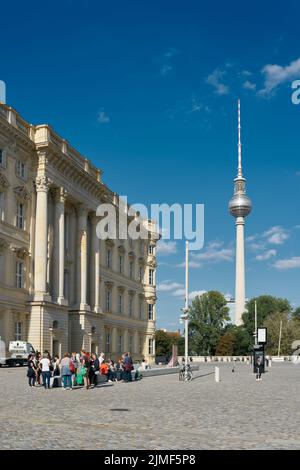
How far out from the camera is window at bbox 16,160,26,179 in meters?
50.6

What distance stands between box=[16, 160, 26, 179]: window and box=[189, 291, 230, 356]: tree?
63.4 m

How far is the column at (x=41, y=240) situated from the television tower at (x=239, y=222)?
8422cm

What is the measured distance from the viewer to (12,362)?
4416 centimetres

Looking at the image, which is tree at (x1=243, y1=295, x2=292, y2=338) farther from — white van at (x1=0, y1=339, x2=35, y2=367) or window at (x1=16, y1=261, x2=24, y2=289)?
white van at (x1=0, y1=339, x2=35, y2=367)

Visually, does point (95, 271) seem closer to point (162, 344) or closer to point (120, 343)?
point (120, 343)

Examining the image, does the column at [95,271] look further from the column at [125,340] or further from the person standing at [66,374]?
the person standing at [66,374]

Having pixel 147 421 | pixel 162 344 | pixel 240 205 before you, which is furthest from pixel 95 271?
pixel 240 205

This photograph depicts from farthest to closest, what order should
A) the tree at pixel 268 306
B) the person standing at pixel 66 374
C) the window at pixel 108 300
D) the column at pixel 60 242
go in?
1. the tree at pixel 268 306
2. the window at pixel 108 300
3. the column at pixel 60 242
4. the person standing at pixel 66 374

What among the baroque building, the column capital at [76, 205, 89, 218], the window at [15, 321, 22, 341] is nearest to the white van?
the baroque building

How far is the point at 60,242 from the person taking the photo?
54.0 meters

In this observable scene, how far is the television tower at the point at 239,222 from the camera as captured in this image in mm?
133562

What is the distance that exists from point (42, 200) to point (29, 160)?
3678 mm

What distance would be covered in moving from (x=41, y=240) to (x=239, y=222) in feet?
305

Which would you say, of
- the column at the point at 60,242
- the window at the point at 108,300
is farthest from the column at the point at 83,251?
the window at the point at 108,300
